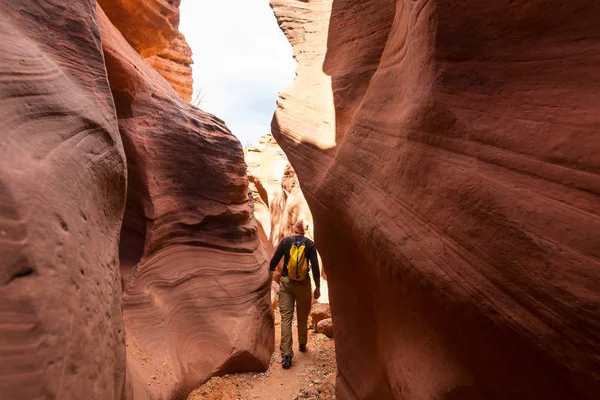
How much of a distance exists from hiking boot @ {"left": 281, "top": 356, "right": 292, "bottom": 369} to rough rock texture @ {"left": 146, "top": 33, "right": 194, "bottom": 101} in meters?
7.53

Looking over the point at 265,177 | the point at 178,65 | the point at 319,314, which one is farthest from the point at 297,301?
the point at 265,177

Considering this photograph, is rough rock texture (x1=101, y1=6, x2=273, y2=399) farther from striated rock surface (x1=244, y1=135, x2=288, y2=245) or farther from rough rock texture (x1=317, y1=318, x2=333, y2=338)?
striated rock surface (x1=244, y1=135, x2=288, y2=245)

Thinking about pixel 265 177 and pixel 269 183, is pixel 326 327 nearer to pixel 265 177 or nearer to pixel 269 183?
pixel 269 183

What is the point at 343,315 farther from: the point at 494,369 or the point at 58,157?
the point at 58,157

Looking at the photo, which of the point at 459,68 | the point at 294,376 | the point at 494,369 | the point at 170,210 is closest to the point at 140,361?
the point at 170,210

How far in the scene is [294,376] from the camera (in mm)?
4668

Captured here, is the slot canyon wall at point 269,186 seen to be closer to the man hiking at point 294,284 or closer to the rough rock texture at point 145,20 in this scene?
the rough rock texture at point 145,20

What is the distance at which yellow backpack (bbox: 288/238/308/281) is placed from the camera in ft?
16.6

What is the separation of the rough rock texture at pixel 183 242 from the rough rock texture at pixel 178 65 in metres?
5.01

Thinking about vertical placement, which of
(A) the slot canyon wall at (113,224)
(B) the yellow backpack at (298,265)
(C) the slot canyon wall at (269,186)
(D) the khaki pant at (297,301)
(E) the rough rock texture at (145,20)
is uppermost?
(E) the rough rock texture at (145,20)

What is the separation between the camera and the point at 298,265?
507cm

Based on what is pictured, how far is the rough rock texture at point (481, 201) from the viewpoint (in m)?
1.34

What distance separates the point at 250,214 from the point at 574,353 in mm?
4472

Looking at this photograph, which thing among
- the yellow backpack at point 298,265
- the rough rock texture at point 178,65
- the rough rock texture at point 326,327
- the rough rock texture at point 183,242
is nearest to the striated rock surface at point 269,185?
the rough rock texture at point 178,65
